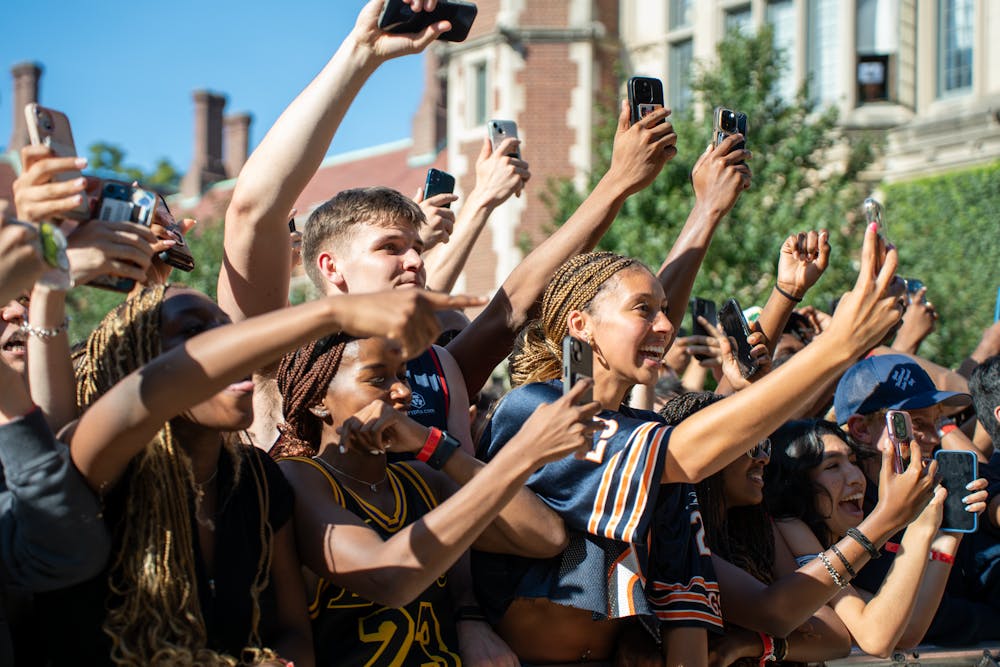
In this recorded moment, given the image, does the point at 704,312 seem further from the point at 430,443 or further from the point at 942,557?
the point at 430,443

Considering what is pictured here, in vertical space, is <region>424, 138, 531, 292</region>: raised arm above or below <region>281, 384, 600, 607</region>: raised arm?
above

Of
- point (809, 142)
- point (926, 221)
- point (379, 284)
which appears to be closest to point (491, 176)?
point (379, 284)

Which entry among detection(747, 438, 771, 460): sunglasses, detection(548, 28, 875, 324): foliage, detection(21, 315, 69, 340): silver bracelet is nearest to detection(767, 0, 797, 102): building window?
detection(548, 28, 875, 324): foliage

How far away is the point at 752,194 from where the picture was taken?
12.8 metres

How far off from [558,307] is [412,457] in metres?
0.63

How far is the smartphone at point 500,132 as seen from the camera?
460 cm

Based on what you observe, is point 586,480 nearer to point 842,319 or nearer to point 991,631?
point 842,319

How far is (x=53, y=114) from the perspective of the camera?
254cm

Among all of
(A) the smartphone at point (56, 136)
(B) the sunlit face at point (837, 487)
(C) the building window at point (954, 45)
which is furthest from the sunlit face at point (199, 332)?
(C) the building window at point (954, 45)

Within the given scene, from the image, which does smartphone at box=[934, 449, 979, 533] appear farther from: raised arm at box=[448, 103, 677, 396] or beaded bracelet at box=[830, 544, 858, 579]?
raised arm at box=[448, 103, 677, 396]

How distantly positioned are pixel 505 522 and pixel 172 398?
1060mm

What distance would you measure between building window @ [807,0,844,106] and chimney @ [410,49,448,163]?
667 inches

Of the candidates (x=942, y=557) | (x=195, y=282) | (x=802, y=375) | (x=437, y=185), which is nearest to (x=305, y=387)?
(x=802, y=375)

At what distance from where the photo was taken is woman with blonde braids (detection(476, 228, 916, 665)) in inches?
115
